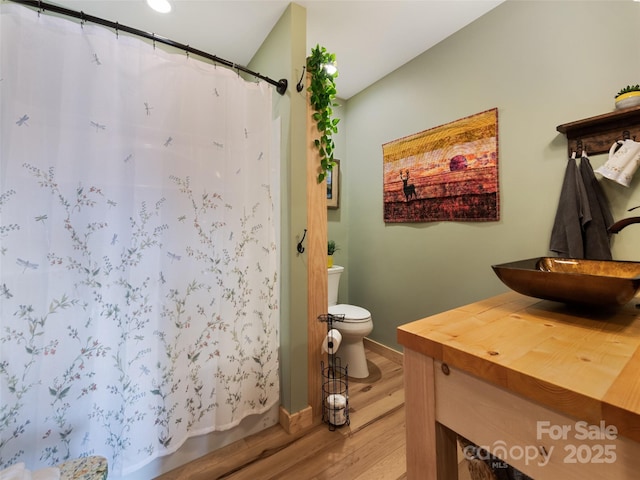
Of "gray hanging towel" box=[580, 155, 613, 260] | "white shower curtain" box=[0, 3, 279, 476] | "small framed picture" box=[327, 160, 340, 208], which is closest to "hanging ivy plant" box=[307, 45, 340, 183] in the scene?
"white shower curtain" box=[0, 3, 279, 476]

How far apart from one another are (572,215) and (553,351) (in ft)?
3.64

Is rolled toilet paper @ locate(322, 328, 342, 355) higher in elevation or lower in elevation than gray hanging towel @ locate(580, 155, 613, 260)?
lower

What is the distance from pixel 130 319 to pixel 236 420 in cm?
76

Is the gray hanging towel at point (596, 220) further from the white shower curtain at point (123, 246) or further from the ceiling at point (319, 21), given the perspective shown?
the white shower curtain at point (123, 246)

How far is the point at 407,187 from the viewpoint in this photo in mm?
2174

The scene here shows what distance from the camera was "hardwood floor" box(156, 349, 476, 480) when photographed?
1.24 m

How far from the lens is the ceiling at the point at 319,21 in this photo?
157 centimetres

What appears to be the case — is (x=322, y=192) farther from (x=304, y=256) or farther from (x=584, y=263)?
(x=584, y=263)

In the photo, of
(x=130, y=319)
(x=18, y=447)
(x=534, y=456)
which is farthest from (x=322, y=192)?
(x=18, y=447)

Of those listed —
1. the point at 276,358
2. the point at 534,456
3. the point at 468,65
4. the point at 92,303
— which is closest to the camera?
the point at 534,456

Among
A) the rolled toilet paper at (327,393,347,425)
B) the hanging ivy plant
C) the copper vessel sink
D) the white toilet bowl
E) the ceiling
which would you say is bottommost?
the rolled toilet paper at (327,393,347,425)

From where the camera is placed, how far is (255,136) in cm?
145

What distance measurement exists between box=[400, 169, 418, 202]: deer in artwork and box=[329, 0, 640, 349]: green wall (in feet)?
0.86

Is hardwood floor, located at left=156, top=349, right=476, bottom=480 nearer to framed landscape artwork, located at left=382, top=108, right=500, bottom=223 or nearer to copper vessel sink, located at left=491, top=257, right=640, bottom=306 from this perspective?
copper vessel sink, located at left=491, top=257, right=640, bottom=306
